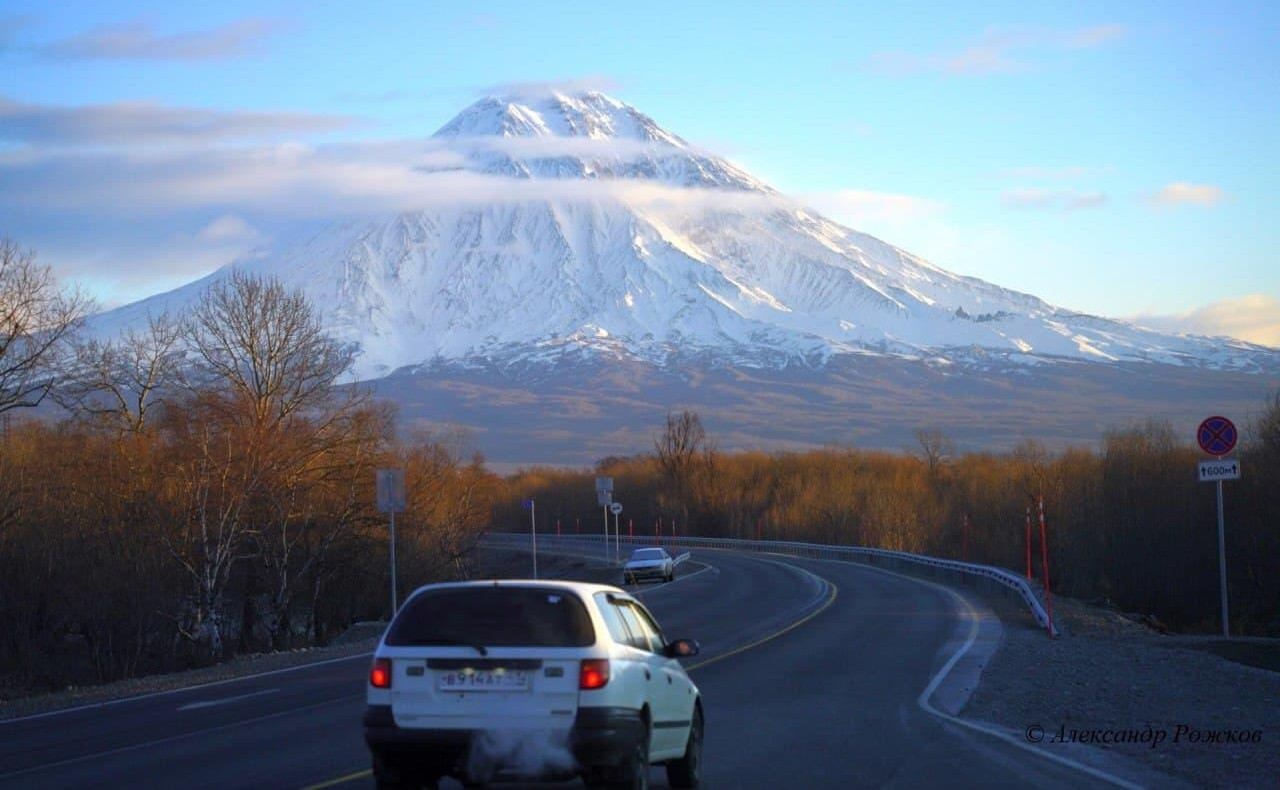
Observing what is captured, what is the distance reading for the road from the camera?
39.2ft

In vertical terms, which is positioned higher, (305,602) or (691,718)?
(691,718)

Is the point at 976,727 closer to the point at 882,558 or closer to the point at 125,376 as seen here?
the point at 125,376

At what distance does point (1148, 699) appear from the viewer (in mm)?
16906

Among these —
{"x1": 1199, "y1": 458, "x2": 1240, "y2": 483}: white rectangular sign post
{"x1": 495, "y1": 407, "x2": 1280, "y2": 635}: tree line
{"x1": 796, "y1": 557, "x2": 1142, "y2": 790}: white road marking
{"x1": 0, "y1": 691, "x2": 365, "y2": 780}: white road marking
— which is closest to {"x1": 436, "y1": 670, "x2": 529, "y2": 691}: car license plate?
{"x1": 796, "y1": 557, "x2": 1142, "y2": 790}: white road marking

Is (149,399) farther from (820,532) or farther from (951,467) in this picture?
(951,467)

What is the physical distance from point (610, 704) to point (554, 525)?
97.4m

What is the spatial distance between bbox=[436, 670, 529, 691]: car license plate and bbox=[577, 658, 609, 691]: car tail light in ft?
1.24

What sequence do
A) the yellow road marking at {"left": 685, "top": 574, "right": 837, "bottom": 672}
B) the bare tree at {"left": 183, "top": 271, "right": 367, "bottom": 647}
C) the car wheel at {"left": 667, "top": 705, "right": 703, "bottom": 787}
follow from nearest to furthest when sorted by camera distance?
the car wheel at {"left": 667, "top": 705, "right": 703, "bottom": 787}
the yellow road marking at {"left": 685, "top": 574, "right": 837, "bottom": 672}
the bare tree at {"left": 183, "top": 271, "right": 367, "bottom": 647}

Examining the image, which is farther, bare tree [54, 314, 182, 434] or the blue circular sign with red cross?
bare tree [54, 314, 182, 434]

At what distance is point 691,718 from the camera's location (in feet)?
36.8

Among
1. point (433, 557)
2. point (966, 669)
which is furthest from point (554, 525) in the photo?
point (966, 669)

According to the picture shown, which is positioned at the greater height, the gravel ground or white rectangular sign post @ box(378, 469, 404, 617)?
white rectangular sign post @ box(378, 469, 404, 617)

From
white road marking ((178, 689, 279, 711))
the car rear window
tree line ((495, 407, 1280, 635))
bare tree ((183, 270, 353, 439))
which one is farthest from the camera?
bare tree ((183, 270, 353, 439))

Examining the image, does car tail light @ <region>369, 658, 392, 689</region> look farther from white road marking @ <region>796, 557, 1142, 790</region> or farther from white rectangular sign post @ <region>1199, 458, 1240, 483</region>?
white rectangular sign post @ <region>1199, 458, 1240, 483</region>
